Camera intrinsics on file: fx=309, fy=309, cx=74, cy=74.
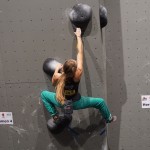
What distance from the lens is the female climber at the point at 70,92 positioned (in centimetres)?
219

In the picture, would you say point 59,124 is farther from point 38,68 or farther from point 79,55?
point 79,55

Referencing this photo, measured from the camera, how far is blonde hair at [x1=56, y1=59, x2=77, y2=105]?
2139 millimetres

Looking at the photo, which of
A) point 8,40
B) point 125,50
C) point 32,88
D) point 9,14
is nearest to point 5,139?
point 32,88

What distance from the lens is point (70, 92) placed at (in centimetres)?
226

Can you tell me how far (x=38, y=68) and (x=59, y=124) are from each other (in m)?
0.47

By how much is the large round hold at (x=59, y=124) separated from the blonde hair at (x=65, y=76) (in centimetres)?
21

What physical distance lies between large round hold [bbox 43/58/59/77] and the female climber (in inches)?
2.1

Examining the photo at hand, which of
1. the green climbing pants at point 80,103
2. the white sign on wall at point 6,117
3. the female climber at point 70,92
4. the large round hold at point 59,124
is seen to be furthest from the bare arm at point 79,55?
the white sign on wall at point 6,117

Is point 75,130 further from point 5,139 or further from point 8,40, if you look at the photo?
point 8,40

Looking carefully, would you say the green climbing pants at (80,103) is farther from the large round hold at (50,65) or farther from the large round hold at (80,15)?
the large round hold at (80,15)

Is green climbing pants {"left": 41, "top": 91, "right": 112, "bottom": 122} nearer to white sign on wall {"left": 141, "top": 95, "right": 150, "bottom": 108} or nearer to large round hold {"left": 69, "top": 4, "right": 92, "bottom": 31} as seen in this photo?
white sign on wall {"left": 141, "top": 95, "right": 150, "bottom": 108}

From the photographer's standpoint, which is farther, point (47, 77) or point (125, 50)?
point (125, 50)

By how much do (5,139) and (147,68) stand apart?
1.36 metres

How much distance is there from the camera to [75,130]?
2537mm
